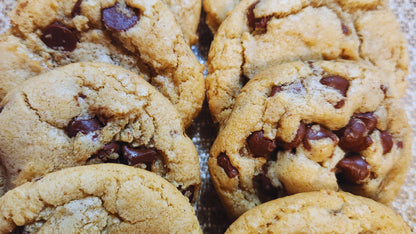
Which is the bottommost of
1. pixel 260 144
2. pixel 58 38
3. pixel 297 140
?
pixel 58 38

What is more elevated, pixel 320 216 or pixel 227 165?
pixel 320 216

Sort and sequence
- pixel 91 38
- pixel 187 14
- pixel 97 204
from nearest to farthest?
pixel 97 204
pixel 91 38
pixel 187 14

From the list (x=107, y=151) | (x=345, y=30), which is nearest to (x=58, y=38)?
(x=107, y=151)

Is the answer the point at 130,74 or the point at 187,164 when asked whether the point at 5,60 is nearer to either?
the point at 130,74

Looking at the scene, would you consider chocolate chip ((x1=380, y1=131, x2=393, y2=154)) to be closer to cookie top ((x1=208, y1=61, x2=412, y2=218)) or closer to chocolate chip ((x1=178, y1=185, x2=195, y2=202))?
cookie top ((x1=208, y1=61, x2=412, y2=218))

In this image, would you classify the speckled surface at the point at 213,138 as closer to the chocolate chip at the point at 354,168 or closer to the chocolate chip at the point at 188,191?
the chocolate chip at the point at 188,191

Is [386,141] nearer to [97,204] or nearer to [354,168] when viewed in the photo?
[354,168]

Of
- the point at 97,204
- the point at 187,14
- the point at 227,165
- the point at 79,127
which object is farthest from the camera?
the point at 187,14

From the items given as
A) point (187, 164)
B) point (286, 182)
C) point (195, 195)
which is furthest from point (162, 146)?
point (286, 182)

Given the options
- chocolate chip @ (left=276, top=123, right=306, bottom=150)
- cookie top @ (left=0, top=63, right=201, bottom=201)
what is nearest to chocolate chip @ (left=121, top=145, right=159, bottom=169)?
cookie top @ (left=0, top=63, right=201, bottom=201)
